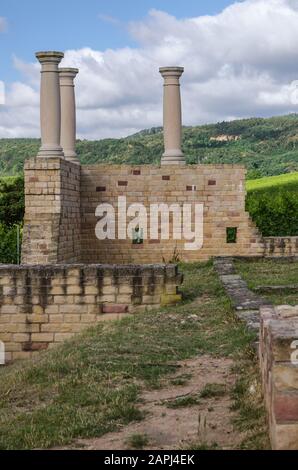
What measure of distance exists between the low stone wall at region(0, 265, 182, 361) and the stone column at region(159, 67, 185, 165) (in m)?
8.12

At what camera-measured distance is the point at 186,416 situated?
541cm

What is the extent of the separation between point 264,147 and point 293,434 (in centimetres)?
6460

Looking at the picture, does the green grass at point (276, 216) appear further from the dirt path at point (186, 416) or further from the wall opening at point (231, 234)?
the dirt path at point (186, 416)

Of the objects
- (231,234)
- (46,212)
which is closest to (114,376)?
(46,212)

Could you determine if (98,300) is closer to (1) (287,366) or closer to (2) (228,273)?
(2) (228,273)

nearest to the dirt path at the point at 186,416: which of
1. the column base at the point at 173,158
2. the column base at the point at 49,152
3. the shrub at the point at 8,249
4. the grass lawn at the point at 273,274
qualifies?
the grass lawn at the point at 273,274

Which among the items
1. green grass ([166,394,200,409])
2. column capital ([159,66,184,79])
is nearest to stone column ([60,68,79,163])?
column capital ([159,66,184,79])

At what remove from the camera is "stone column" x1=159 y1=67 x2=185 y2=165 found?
18016 millimetres

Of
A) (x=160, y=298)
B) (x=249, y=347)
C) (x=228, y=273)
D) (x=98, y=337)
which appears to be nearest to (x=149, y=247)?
(x=228, y=273)

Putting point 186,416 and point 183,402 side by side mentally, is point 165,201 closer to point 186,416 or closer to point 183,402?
point 183,402

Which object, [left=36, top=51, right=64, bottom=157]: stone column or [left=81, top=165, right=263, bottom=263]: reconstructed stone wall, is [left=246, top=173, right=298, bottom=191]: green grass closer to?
[left=81, top=165, right=263, bottom=263]: reconstructed stone wall

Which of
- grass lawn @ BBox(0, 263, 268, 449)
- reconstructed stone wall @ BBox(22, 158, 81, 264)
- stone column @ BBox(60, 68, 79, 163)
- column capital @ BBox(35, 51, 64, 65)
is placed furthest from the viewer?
stone column @ BBox(60, 68, 79, 163)

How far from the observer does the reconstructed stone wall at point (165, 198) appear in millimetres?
17422

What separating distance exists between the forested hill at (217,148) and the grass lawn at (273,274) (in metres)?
35.0
